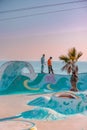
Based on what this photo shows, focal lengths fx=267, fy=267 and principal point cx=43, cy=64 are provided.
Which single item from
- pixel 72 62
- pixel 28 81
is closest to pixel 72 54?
pixel 72 62

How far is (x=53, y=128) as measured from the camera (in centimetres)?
770

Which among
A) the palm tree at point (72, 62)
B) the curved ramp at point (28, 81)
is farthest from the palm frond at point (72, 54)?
the curved ramp at point (28, 81)

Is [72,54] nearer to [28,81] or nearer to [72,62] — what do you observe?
[72,62]

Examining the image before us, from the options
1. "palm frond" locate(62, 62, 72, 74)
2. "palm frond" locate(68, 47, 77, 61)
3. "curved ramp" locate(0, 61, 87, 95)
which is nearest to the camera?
"palm frond" locate(68, 47, 77, 61)

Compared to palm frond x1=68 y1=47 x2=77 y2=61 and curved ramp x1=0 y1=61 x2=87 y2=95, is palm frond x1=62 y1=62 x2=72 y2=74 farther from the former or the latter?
curved ramp x1=0 y1=61 x2=87 y2=95

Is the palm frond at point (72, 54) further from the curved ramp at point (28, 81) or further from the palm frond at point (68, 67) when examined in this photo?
the curved ramp at point (28, 81)

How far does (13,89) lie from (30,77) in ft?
4.13

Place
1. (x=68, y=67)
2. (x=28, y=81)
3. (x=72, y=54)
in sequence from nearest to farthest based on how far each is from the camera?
(x=72, y=54), (x=68, y=67), (x=28, y=81)

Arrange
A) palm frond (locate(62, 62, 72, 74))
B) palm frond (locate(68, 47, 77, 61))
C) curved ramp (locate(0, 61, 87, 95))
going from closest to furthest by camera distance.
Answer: palm frond (locate(68, 47, 77, 61)) < palm frond (locate(62, 62, 72, 74)) < curved ramp (locate(0, 61, 87, 95))

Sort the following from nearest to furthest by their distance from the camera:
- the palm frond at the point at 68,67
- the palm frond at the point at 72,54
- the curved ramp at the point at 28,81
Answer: the palm frond at the point at 72,54 < the palm frond at the point at 68,67 < the curved ramp at the point at 28,81

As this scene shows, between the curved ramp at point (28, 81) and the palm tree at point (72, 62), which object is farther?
the curved ramp at point (28, 81)

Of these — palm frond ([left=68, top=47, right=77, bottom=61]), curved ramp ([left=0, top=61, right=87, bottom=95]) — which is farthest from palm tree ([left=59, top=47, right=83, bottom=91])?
curved ramp ([left=0, top=61, right=87, bottom=95])

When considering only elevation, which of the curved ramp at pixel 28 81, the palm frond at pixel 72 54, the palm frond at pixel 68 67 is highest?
the palm frond at pixel 72 54

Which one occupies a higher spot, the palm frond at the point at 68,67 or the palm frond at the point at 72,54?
the palm frond at the point at 72,54
